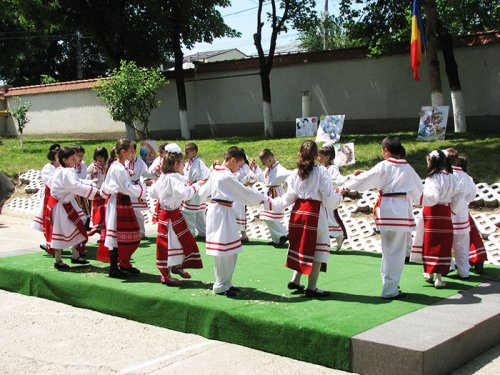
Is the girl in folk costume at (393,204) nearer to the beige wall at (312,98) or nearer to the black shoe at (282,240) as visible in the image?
the black shoe at (282,240)

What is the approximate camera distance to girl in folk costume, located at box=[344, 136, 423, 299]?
5906mm

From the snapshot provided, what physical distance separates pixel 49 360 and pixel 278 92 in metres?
16.6

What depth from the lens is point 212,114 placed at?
23172mm

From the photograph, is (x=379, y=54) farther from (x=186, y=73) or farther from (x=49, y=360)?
(x=49, y=360)

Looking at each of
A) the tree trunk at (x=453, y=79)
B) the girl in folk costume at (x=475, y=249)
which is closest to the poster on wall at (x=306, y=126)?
the tree trunk at (x=453, y=79)

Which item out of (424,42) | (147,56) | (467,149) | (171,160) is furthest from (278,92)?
(171,160)

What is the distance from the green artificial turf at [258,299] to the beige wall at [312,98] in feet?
33.3

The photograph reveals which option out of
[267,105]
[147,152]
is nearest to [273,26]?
[267,105]

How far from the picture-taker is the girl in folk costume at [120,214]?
23.4 feet

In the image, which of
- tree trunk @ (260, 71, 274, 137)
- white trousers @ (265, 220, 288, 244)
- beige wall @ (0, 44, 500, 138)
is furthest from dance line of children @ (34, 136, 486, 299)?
tree trunk @ (260, 71, 274, 137)

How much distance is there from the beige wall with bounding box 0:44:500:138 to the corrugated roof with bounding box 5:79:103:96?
24 cm

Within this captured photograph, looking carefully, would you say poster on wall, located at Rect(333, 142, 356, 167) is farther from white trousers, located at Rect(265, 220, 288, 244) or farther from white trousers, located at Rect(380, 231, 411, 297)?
white trousers, located at Rect(380, 231, 411, 297)

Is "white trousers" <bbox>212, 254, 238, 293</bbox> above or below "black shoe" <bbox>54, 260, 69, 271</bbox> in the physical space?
above

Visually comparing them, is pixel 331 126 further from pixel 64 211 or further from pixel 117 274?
pixel 117 274
